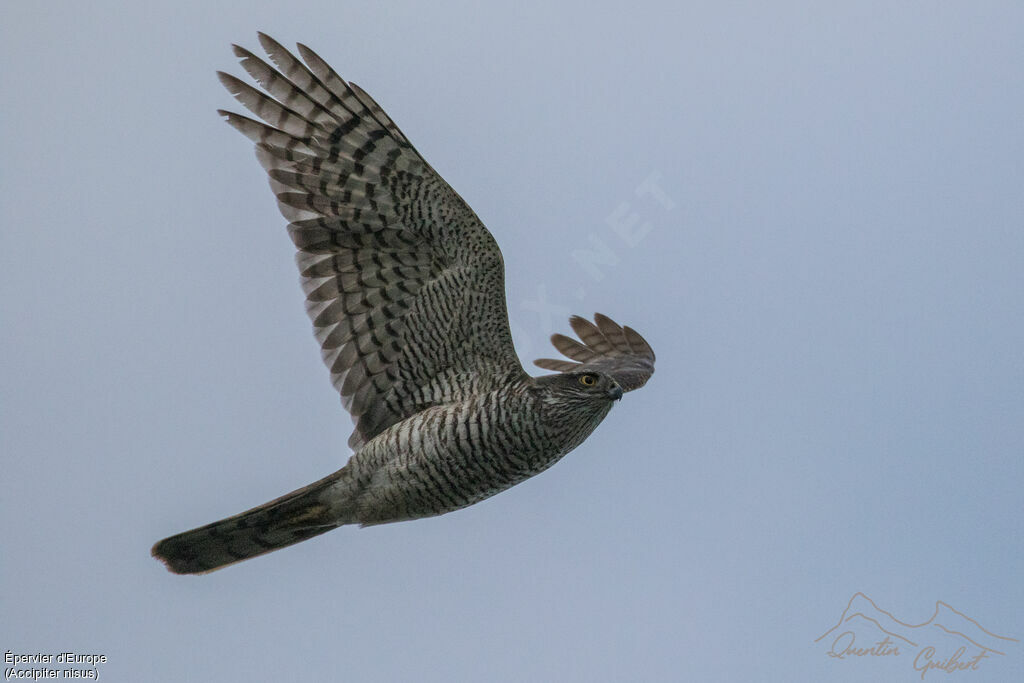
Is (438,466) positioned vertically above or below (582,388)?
below

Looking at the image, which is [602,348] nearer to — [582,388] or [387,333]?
[582,388]

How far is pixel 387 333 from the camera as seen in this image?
8.41m

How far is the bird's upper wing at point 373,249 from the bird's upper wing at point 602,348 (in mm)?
2505

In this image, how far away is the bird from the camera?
805cm

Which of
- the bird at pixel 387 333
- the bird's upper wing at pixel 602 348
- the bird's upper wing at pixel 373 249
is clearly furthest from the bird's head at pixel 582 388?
the bird's upper wing at pixel 602 348

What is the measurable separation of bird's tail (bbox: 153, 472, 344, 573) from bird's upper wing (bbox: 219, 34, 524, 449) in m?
0.59

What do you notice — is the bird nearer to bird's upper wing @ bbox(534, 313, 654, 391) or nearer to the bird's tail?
the bird's tail

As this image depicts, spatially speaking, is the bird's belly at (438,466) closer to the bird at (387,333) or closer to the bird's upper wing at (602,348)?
the bird at (387,333)

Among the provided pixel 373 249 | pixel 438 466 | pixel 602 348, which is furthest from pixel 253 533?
pixel 602 348

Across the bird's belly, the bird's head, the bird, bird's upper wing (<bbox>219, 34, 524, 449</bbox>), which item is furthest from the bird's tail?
the bird's head

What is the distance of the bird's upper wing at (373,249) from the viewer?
802cm

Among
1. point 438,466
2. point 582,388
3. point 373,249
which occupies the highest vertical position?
point 373,249

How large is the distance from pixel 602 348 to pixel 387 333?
10.7 ft

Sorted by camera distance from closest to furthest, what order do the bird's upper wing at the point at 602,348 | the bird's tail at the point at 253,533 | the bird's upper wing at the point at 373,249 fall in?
the bird's upper wing at the point at 373,249
the bird's tail at the point at 253,533
the bird's upper wing at the point at 602,348
